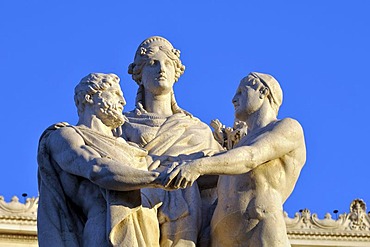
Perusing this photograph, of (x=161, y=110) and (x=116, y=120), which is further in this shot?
(x=161, y=110)

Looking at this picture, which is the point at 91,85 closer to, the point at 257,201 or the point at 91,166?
the point at 91,166

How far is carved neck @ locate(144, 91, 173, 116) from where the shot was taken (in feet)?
53.3

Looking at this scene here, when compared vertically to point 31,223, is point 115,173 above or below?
below

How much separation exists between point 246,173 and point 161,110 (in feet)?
5.81

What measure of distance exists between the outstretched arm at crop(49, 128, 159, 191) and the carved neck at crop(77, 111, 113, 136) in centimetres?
26

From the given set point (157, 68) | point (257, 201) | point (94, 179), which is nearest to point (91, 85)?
point (94, 179)

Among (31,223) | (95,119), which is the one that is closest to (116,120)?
(95,119)

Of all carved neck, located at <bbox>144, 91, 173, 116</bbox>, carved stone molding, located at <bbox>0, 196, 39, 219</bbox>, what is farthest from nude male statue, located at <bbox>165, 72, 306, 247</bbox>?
carved stone molding, located at <bbox>0, 196, 39, 219</bbox>

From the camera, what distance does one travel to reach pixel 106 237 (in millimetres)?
14297

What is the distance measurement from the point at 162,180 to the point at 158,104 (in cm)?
232

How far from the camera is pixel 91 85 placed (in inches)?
590

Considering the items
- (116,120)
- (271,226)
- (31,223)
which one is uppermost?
(31,223)

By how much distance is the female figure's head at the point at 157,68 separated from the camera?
16.2m

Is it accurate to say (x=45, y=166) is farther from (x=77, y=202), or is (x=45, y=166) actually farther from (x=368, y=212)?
(x=368, y=212)
